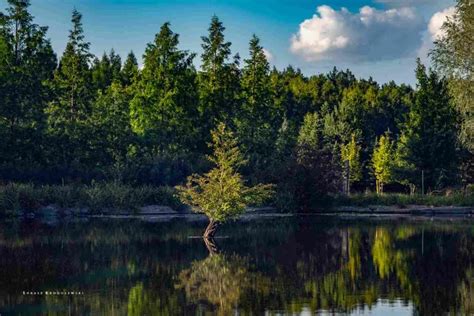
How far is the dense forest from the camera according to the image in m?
53.5

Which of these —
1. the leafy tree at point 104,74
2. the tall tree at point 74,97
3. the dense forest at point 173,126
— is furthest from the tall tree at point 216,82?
the leafy tree at point 104,74

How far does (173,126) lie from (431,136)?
67.8 feet

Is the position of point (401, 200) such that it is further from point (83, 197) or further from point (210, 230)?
point (210, 230)

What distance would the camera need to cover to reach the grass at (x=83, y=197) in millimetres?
46594

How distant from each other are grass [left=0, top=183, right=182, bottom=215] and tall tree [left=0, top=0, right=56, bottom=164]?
4768mm

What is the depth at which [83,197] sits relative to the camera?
159 ft

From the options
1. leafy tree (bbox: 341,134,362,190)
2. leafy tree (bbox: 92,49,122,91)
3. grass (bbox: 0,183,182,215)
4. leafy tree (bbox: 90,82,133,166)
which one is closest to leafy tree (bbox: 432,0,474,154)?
grass (bbox: 0,183,182,215)

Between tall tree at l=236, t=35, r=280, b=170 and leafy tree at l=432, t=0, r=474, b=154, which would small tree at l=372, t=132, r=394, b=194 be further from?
leafy tree at l=432, t=0, r=474, b=154

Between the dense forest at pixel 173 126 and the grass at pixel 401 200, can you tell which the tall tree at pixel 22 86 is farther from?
the grass at pixel 401 200

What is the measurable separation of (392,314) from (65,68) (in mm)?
49343

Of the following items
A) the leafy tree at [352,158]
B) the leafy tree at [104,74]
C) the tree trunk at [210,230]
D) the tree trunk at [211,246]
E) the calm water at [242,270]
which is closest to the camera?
the calm water at [242,270]

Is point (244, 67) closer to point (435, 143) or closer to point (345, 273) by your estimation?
point (435, 143)

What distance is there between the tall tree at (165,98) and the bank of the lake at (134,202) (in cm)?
991

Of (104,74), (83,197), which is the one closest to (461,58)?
(83,197)
